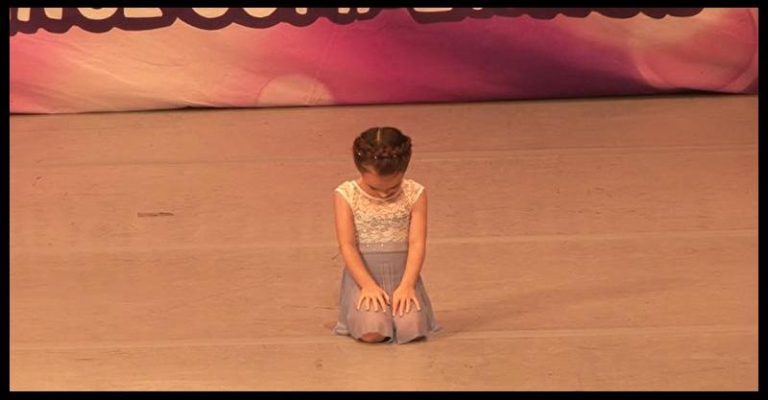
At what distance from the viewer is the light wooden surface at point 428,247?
2.26 meters

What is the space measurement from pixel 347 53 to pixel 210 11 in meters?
0.43

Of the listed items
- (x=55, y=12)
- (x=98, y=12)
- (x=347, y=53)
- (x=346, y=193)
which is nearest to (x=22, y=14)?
(x=55, y=12)

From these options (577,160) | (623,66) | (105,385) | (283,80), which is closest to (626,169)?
(577,160)

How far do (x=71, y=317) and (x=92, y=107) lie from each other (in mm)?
1581

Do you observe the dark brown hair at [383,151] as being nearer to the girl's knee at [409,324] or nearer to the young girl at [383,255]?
the young girl at [383,255]

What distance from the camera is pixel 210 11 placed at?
12.7 ft

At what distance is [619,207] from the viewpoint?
121 inches

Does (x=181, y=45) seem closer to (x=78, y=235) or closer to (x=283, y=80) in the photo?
(x=283, y=80)

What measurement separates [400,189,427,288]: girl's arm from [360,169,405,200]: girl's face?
0.05 meters

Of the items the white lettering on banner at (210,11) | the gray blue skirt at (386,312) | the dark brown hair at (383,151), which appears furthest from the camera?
the white lettering on banner at (210,11)

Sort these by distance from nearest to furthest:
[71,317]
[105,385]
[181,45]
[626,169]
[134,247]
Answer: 1. [105,385]
2. [71,317]
3. [134,247]
4. [626,169]
5. [181,45]

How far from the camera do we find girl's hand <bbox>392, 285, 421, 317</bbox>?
2.28 meters

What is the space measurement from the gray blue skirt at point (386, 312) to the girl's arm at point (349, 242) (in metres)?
0.03

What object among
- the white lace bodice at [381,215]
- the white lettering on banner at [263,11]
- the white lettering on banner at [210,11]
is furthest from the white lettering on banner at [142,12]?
the white lace bodice at [381,215]
